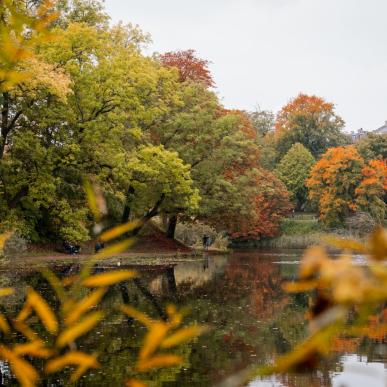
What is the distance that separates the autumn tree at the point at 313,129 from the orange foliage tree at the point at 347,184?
50.2ft

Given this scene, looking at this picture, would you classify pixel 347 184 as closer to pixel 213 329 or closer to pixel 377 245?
pixel 213 329

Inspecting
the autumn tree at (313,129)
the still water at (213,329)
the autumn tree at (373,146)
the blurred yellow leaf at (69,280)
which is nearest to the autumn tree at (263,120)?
the autumn tree at (313,129)

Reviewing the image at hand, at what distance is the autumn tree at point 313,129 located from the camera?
64750mm

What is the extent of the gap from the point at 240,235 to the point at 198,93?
47.9 ft

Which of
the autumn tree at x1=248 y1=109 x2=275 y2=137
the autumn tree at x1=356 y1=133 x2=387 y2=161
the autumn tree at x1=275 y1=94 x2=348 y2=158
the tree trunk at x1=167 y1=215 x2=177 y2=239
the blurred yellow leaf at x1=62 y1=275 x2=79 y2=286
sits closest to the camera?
the blurred yellow leaf at x1=62 y1=275 x2=79 y2=286

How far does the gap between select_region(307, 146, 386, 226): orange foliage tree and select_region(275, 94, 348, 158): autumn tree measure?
50.2ft

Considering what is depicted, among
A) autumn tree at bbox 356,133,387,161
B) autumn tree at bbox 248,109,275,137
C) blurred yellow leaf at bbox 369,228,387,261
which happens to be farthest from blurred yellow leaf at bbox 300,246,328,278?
autumn tree at bbox 248,109,275,137

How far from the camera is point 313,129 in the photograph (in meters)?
65.1

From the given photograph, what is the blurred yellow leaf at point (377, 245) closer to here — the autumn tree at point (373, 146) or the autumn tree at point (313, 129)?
the autumn tree at point (373, 146)

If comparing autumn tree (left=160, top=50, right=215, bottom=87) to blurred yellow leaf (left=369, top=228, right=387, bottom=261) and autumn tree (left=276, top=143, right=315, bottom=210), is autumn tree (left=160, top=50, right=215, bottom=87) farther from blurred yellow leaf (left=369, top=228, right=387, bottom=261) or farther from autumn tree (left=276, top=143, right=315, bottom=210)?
blurred yellow leaf (left=369, top=228, right=387, bottom=261)

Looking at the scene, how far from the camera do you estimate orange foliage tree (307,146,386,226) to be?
4778 cm

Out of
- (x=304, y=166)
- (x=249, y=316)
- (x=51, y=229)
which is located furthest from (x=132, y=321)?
(x=304, y=166)

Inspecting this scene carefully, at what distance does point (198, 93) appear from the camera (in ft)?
118

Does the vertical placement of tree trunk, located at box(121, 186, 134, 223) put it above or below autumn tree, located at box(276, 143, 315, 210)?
below
